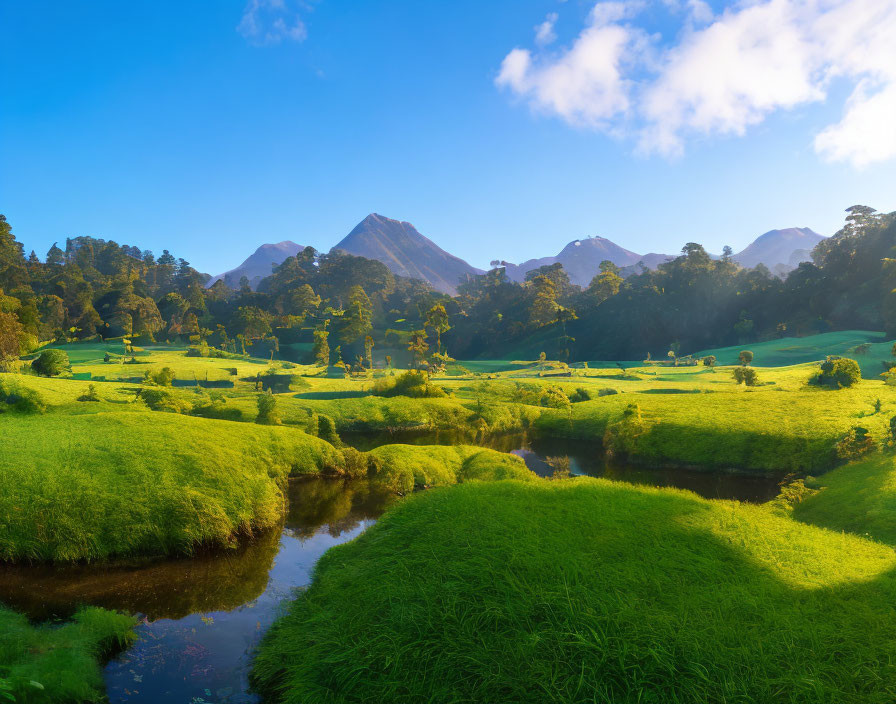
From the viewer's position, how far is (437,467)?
1925 centimetres

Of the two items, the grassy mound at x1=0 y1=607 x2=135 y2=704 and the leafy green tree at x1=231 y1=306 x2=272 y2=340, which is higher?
the leafy green tree at x1=231 y1=306 x2=272 y2=340

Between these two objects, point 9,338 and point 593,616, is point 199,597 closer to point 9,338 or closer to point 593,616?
point 593,616

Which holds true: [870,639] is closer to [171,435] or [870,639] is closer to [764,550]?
[764,550]

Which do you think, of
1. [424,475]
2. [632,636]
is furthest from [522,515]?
[424,475]

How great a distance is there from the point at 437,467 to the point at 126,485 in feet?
34.7

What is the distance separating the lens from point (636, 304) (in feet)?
318

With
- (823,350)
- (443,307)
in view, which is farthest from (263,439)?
(443,307)

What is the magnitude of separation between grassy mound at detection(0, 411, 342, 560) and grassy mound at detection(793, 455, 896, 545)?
645 inches

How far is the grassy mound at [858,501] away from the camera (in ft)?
39.0

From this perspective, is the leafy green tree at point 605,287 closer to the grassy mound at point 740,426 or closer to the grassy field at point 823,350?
the grassy field at point 823,350

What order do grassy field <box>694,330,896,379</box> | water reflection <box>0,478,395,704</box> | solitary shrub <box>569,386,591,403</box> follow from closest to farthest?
1. water reflection <box>0,478,395,704</box>
2. solitary shrub <box>569,386,591,403</box>
3. grassy field <box>694,330,896,379</box>

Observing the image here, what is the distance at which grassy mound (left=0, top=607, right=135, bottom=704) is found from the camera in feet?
22.9

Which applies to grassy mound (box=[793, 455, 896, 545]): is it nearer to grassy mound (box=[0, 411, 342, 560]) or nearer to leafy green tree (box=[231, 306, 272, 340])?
grassy mound (box=[0, 411, 342, 560])

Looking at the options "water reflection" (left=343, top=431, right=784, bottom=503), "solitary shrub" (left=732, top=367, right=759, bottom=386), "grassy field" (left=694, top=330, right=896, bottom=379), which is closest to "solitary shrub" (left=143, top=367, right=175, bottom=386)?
"water reflection" (left=343, top=431, right=784, bottom=503)
